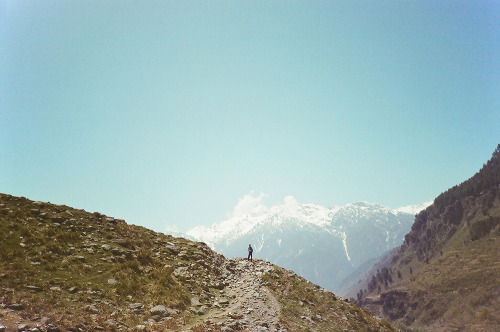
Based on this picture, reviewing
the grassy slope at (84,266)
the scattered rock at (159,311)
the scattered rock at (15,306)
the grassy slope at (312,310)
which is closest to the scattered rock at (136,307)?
the grassy slope at (84,266)

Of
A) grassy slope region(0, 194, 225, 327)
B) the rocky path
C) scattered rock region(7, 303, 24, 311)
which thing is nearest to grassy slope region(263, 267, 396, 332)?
the rocky path

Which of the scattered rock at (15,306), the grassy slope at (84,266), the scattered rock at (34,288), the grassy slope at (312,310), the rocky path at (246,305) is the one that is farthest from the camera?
the grassy slope at (312,310)

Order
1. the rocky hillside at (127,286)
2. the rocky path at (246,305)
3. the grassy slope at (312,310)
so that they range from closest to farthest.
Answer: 1. the rocky hillside at (127,286)
2. the rocky path at (246,305)
3. the grassy slope at (312,310)

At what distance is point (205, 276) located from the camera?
2972 centimetres

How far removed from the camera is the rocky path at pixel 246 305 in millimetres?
20164

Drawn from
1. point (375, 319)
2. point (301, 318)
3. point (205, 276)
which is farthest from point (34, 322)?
point (375, 319)

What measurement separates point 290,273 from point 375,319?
1066 cm

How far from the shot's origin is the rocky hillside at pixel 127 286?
1751cm

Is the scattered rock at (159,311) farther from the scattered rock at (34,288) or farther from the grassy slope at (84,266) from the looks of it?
the scattered rock at (34,288)

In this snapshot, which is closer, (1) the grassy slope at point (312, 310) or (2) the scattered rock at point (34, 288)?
(2) the scattered rock at point (34, 288)

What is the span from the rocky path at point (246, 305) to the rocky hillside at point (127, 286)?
9 centimetres

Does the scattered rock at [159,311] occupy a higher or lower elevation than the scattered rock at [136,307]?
lower

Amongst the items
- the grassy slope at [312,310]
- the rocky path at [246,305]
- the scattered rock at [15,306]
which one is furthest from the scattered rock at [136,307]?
the grassy slope at [312,310]

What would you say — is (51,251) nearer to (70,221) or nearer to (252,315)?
(70,221)
